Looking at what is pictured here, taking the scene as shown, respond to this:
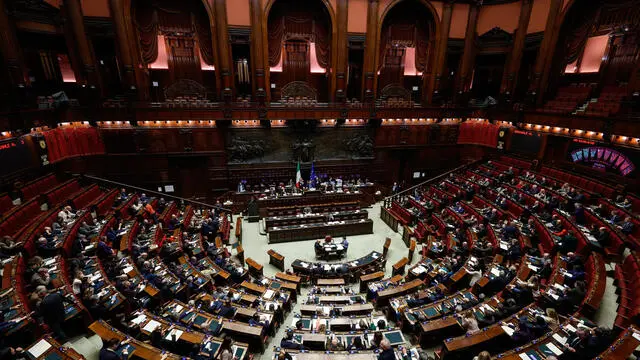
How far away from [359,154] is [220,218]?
9.58 m

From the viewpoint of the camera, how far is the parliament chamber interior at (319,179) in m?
6.89

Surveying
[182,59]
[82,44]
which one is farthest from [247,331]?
[82,44]

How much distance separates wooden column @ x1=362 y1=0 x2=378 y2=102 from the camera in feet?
56.9

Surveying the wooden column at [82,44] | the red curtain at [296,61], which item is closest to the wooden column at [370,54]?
the red curtain at [296,61]

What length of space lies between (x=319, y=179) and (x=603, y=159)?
14.1 meters

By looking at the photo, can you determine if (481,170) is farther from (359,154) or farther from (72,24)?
(72,24)

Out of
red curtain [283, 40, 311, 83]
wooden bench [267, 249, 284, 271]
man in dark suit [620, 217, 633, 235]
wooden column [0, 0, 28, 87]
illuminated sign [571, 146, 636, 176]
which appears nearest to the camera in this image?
man in dark suit [620, 217, 633, 235]

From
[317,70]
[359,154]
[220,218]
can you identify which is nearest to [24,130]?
[220,218]

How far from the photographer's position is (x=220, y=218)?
47.8 feet

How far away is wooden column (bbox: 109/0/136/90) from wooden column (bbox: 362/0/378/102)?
525 inches

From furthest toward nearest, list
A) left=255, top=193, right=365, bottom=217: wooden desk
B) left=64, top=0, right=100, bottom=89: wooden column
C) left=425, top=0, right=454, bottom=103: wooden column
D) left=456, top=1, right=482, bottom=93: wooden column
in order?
1. left=456, top=1, right=482, bottom=93: wooden column
2. left=425, top=0, right=454, bottom=103: wooden column
3. left=255, top=193, right=365, bottom=217: wooden desk
4. left=64, top=0, right=100, bottom=89: wooden column

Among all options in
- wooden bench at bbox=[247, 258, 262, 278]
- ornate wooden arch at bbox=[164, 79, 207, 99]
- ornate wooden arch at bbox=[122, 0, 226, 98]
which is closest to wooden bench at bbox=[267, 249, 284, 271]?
wooden bench at bbox=[247, 258, 262, 278]

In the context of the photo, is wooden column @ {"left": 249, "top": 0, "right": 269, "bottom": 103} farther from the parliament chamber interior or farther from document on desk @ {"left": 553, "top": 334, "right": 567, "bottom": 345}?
document on desk @ {"left": 553, "top": 334, "right": 567, "bottom": 345}

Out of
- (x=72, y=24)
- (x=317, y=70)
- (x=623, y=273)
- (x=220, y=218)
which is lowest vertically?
(x=220, y=218)
